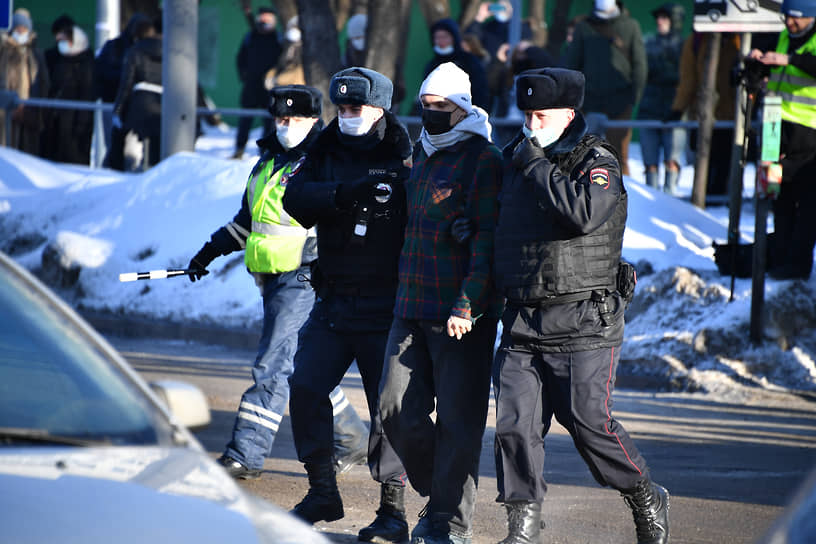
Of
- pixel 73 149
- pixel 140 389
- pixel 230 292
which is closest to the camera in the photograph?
pixel 140 389

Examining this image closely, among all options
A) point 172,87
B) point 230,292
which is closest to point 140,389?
point 230,292

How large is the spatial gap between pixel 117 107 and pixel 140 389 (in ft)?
40.0

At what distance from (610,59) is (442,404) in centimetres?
908

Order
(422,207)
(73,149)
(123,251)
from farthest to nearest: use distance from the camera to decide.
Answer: (73,149)
(123,251)
(422,207)

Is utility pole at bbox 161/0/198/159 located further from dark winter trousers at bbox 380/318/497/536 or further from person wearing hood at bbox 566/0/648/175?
dark winter trousers at bbox 380/318/497/536

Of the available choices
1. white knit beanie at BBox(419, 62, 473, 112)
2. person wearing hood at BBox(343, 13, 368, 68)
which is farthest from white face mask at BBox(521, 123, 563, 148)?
person wearing hood at BBox(343, 13, 368, 68)

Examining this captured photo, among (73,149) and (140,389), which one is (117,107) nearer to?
(73,149)

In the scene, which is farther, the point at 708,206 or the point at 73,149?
the point at 73,149

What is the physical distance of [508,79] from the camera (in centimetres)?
1591

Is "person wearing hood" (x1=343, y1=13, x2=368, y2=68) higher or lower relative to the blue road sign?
lower

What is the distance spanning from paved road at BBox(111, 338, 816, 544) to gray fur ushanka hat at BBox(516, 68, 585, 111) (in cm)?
185

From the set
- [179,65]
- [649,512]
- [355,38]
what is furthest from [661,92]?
[649,512]

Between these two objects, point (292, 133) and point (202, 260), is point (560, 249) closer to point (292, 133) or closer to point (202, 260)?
point (292, 133)

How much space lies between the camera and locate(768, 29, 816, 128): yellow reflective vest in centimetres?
898
